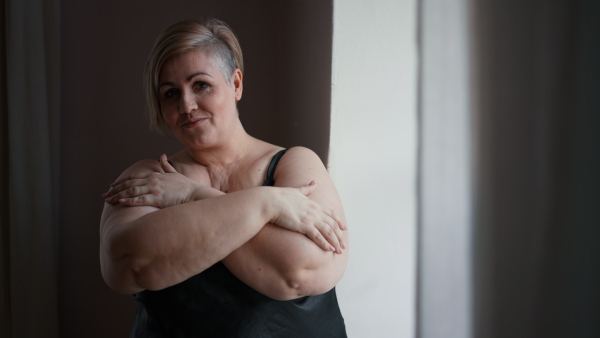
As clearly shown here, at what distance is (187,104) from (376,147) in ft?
2.03

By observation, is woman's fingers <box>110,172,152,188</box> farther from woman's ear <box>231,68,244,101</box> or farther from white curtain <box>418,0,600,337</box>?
white curtain <box>418,0,600,337</box>

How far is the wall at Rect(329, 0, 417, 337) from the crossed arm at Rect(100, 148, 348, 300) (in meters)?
0.45

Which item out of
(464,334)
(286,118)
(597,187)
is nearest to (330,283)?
(464,334)

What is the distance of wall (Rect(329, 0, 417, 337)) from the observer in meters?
1.52

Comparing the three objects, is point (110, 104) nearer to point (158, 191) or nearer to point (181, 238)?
point (158, 191)

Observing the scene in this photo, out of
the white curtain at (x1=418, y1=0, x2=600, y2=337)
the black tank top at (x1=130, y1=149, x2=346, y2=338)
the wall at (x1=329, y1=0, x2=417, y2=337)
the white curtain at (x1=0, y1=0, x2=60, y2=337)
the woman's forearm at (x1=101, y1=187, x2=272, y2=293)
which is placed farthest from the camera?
the white curtain at (x1=0, y1=0, x2=60, y2=337)

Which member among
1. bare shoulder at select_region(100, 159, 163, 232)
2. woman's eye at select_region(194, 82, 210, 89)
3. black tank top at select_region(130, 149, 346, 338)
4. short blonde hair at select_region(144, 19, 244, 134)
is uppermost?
short blonde hair at select_region(144, 19, 244, 134)

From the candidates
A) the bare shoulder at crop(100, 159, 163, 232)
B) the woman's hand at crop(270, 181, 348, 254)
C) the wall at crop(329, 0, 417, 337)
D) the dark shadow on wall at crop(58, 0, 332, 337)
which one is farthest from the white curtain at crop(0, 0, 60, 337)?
the woman's hand at crop(270, 181, 348, 254)

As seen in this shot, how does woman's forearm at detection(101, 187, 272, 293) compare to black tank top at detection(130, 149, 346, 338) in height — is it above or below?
above

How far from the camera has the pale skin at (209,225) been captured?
101 cm

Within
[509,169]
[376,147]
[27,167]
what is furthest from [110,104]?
[509,169]

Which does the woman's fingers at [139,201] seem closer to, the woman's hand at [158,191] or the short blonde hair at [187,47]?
the woman's hand at [158,191]

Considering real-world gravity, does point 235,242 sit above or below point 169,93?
below

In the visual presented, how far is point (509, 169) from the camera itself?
641 mm
